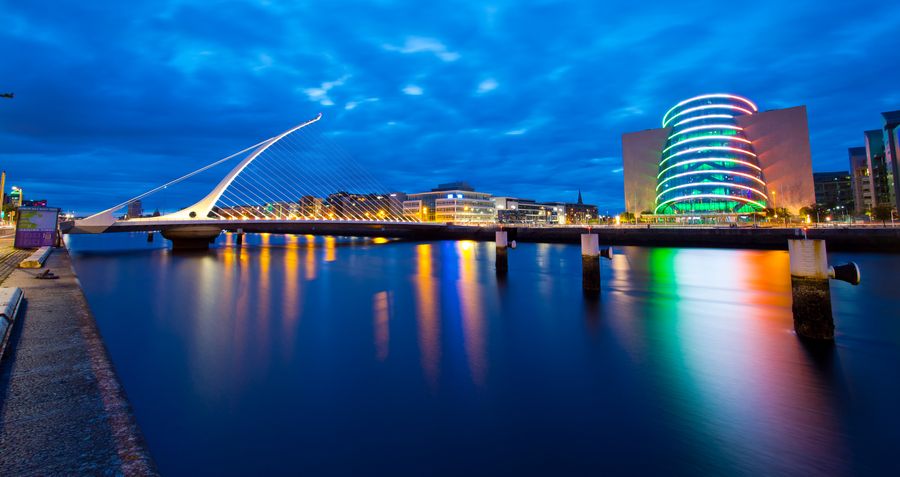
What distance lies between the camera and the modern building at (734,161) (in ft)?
239

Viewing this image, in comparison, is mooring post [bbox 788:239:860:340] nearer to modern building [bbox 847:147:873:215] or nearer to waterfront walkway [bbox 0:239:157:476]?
waterfront walkway [bbox 0:239:157:476]

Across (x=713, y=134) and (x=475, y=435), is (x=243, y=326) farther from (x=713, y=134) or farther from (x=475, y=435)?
(x=713, y=134)

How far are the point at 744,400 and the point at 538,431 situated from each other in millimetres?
4111

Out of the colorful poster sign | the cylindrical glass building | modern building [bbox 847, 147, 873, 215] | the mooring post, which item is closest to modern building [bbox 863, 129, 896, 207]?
modern building [bbox 847, 147, 873, 215]

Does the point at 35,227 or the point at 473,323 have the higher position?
the point at 35,227

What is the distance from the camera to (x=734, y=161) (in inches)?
2904

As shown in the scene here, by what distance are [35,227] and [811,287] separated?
37.1 metres

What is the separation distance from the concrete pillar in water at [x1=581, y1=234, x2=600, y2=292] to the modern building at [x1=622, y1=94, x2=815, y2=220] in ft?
199

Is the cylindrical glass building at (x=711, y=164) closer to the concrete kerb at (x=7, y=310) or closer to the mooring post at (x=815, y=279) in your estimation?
the mooring post at (x=815, y=279)

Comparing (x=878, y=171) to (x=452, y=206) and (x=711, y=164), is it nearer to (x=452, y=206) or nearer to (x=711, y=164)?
(x=711, y=164)

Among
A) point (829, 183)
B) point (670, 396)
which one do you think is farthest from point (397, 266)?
point (829, 183)

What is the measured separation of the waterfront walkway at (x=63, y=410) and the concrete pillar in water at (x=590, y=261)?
15.6 meters

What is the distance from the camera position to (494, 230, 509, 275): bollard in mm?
25484

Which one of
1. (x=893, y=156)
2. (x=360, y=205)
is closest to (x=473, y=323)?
(x=893, y=156)
